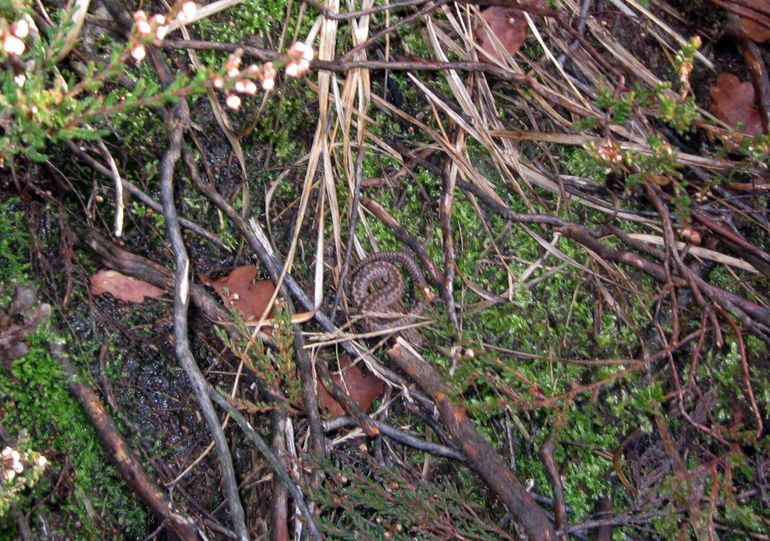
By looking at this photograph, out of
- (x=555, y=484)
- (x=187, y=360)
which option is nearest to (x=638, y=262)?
(x=555, y=484)

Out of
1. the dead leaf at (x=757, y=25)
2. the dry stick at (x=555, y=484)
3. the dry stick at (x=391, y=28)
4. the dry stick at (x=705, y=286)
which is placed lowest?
the dry stick at (x=555, y=484)

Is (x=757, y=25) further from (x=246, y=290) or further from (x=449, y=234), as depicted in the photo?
(x=246, y=290)

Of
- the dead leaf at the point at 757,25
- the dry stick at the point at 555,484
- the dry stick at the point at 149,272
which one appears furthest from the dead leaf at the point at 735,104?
the dry stick at the point at 149,272

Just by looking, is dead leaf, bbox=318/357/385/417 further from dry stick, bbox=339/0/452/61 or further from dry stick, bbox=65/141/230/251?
dry stick, bbox=339/0/452/61

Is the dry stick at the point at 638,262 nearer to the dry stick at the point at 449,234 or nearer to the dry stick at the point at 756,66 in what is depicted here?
the dry stick at the point at 449,234

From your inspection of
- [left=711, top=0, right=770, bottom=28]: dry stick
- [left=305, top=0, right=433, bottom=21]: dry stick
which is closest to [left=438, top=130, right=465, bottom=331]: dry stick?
[left=305, top=0, right=433, bottom=21]: dry stick

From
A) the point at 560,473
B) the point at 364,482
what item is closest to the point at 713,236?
the point at 560,473
